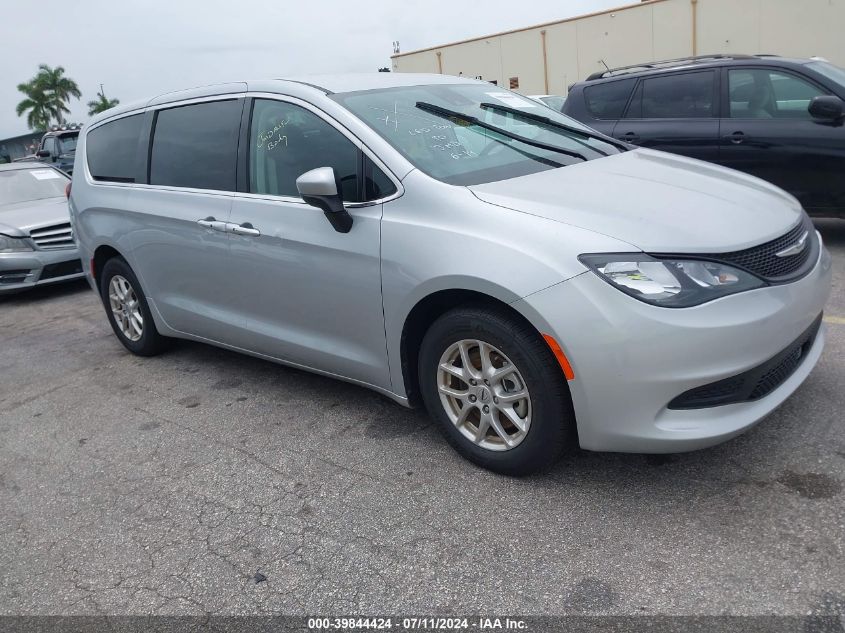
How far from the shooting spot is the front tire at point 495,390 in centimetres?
287

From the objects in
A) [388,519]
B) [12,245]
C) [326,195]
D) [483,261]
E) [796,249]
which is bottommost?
[388,519]

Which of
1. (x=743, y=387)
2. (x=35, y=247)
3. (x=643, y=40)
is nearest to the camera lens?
(x=743, y=387)

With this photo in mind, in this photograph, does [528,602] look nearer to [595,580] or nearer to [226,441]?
[595,580]

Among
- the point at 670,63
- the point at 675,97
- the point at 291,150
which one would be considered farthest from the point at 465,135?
the point at 670,63

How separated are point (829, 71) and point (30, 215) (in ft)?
26.9

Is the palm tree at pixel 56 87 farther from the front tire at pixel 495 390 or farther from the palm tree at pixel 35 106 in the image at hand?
the front tire at pixel 495 390

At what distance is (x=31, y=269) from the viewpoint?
7961mm

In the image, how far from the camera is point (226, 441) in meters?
3.85

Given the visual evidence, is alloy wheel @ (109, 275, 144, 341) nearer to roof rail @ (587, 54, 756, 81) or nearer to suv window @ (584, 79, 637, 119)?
suv window @ (584, 79, 637, 119)

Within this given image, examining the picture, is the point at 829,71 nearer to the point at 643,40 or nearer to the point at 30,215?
the point at 30,215

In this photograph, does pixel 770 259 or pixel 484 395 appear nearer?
pixel 770 259

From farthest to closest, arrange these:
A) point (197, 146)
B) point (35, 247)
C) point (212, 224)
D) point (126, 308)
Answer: point (35, 247), point (126, 308), point (197, 146), point (212, 224)

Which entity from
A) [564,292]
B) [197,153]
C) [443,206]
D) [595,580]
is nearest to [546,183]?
[443,206]

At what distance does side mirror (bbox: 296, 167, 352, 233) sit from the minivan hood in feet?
2.06
